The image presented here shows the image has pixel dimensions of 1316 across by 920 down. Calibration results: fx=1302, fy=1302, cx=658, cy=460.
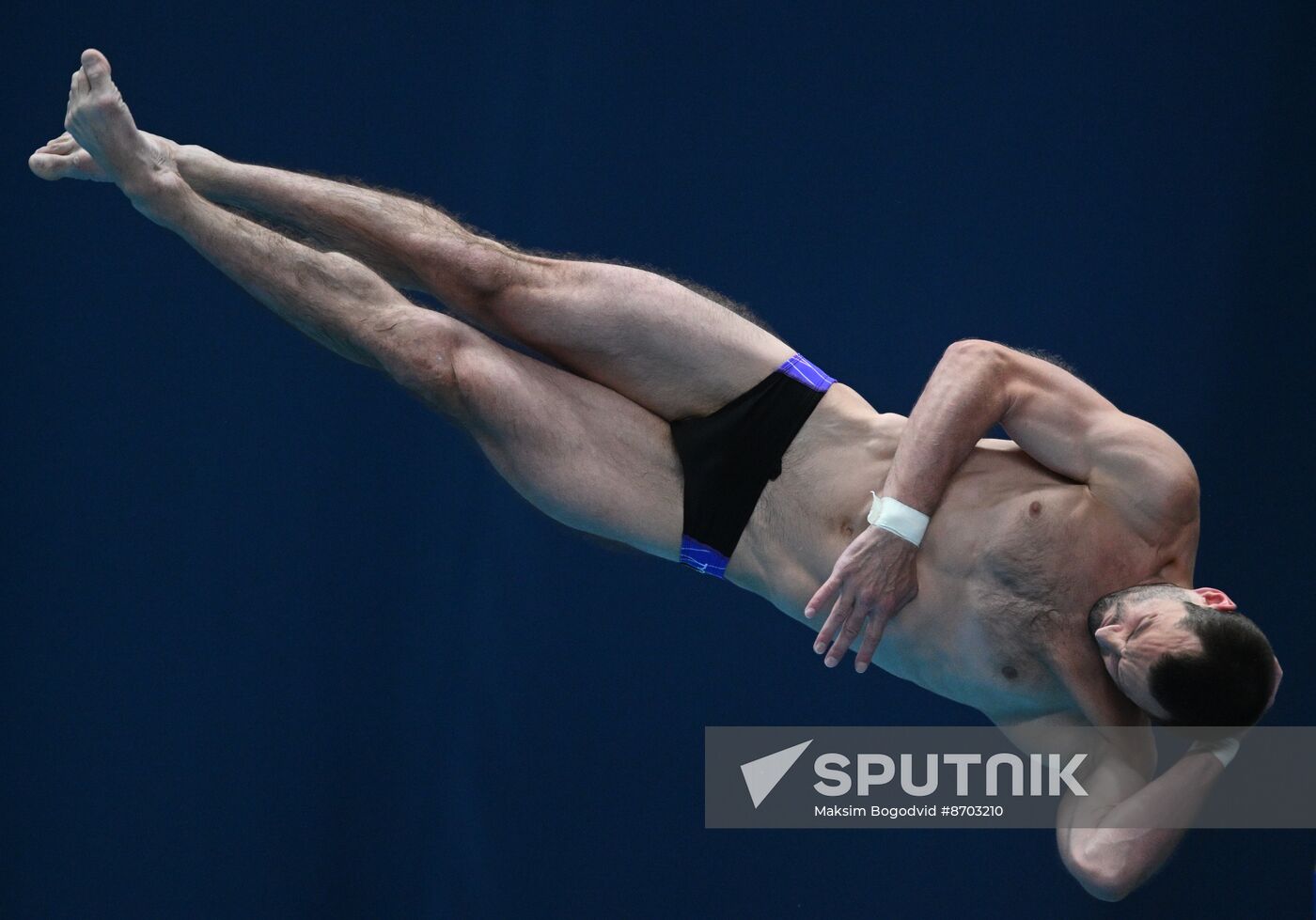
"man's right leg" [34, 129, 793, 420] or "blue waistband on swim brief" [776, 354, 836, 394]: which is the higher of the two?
"man's right leg" [34, 129, 793, 420]

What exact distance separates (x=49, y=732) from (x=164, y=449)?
73 centimetres

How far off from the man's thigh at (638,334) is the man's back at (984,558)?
0.50 feet

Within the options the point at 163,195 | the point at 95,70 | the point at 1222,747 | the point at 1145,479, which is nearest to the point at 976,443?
the point at 1145,479

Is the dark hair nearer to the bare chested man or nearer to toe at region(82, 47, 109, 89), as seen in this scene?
the bare chested man

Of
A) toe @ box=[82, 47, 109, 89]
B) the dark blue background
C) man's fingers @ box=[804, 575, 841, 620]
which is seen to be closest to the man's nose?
man's fingers @ box=[804, 575, 841, 620]

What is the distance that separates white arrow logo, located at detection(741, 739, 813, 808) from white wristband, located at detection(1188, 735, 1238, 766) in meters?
1.32

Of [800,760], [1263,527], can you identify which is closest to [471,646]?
[800,760]

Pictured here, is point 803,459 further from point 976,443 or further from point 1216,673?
point 1216,673

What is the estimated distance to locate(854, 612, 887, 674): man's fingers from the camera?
6.30ft

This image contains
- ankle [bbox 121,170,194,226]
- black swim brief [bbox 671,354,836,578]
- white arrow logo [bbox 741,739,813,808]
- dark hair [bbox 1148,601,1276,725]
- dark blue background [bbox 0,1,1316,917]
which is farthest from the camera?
white arrow logo [bbox 741,739,813,808]

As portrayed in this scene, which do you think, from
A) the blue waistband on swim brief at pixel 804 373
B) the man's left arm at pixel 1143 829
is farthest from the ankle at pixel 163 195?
the man's left arm at pixel 1143 829

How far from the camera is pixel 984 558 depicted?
6.40ft

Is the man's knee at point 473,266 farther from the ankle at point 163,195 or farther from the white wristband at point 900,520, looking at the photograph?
Answer: the white wristband at point 900,520

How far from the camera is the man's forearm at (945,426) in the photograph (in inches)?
74.4
